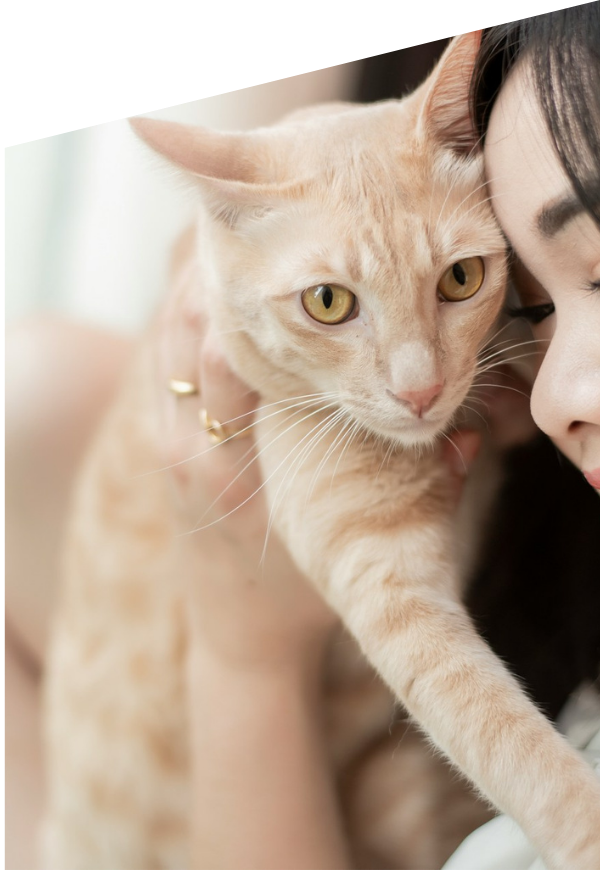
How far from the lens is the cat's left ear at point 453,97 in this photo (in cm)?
69

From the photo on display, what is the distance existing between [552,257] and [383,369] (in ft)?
0.56

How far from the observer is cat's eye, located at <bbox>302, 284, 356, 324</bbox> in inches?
29.3

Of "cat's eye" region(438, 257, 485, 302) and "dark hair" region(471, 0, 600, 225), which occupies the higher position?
"dark hair" region(471, 0, 600, 225)

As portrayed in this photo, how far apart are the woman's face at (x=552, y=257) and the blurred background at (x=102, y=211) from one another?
0.95ft

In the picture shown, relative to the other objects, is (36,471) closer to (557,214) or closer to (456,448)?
(456,448)

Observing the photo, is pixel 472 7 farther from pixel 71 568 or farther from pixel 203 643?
pixel 71 568

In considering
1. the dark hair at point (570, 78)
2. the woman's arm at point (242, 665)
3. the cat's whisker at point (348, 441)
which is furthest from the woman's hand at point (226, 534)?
the dark hair at point (570, 78)

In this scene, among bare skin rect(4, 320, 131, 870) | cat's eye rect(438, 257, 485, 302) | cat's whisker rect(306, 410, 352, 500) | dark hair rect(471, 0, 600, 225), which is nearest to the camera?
dark hair rect(471, 0, 600, 225)

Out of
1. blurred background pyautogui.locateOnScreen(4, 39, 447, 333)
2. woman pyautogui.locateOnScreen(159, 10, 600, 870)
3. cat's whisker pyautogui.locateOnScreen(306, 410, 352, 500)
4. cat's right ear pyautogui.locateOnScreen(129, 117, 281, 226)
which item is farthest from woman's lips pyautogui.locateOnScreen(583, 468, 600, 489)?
blurred background pyautogui.locateOnScreen(4, 39, 447, 333)

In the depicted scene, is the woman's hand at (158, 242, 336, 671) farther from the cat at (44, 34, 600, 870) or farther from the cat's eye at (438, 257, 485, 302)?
the cat's eye at (438, 257, 485, 302)

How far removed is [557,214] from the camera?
64cm

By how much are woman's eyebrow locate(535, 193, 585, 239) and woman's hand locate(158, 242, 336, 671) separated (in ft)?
1.31

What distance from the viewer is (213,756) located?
101cm

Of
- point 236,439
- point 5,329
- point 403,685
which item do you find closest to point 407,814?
point 403,685
